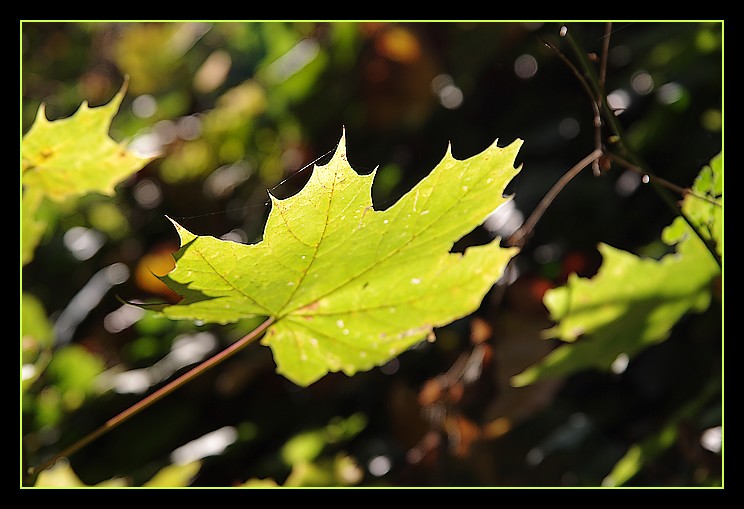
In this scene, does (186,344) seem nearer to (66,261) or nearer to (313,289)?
(66,261)

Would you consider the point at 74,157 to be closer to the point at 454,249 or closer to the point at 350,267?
the point at 350,267

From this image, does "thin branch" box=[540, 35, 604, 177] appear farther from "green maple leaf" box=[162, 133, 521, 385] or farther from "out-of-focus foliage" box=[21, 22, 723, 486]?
"out-of-focus foliage" box=[21, 22, 723, 486]

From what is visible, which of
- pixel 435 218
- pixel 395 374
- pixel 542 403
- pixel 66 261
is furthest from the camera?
pixel 66 261

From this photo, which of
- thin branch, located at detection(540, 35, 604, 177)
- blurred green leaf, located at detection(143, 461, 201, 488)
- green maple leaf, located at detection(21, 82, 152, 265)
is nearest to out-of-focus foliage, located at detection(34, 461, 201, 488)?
blurred green leaf, located at detection(143, 461, 201, 488)

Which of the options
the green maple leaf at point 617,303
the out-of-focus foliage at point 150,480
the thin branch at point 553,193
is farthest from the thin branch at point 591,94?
the out-of-focus foliage at point 150,480

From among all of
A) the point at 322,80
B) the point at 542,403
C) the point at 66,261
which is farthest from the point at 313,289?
→ the point at 66,261

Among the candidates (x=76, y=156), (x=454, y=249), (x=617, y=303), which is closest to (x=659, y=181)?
(x=617, y=303)

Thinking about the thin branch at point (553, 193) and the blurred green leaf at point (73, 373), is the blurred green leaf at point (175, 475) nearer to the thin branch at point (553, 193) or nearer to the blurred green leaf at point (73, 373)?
the blurred green leaf at point (73, 373)
